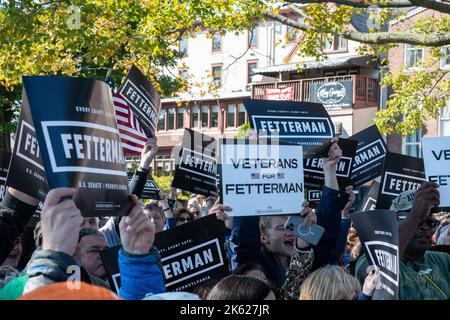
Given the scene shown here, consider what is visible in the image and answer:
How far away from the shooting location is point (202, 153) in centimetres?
782

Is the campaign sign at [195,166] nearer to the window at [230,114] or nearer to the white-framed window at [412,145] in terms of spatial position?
the white-framed window at [412,145]

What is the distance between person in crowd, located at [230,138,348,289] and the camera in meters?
5.34

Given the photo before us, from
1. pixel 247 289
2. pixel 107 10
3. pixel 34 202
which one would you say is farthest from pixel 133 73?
pixel 107 10

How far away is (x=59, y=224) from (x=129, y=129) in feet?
12.4

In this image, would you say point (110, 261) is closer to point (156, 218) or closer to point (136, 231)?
point (136, 231)

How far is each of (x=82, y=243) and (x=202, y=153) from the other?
266cm

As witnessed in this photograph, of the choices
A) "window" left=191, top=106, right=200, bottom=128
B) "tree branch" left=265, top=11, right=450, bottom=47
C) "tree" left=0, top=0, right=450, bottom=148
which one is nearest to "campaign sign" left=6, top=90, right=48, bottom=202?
"tree" left=0, top=0, right=450, bottom=148

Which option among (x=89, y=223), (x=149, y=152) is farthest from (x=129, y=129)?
(x=89, y=223)

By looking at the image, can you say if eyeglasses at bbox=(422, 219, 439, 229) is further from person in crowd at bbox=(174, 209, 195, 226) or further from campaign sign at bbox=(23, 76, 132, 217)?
person in crowd at bbox=(174, 209, 195, 226)

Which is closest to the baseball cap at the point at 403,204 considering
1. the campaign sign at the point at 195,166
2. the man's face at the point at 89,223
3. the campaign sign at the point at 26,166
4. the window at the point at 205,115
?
the man's face at the point at 89,223

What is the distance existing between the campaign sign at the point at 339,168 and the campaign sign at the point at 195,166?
1.41 m
